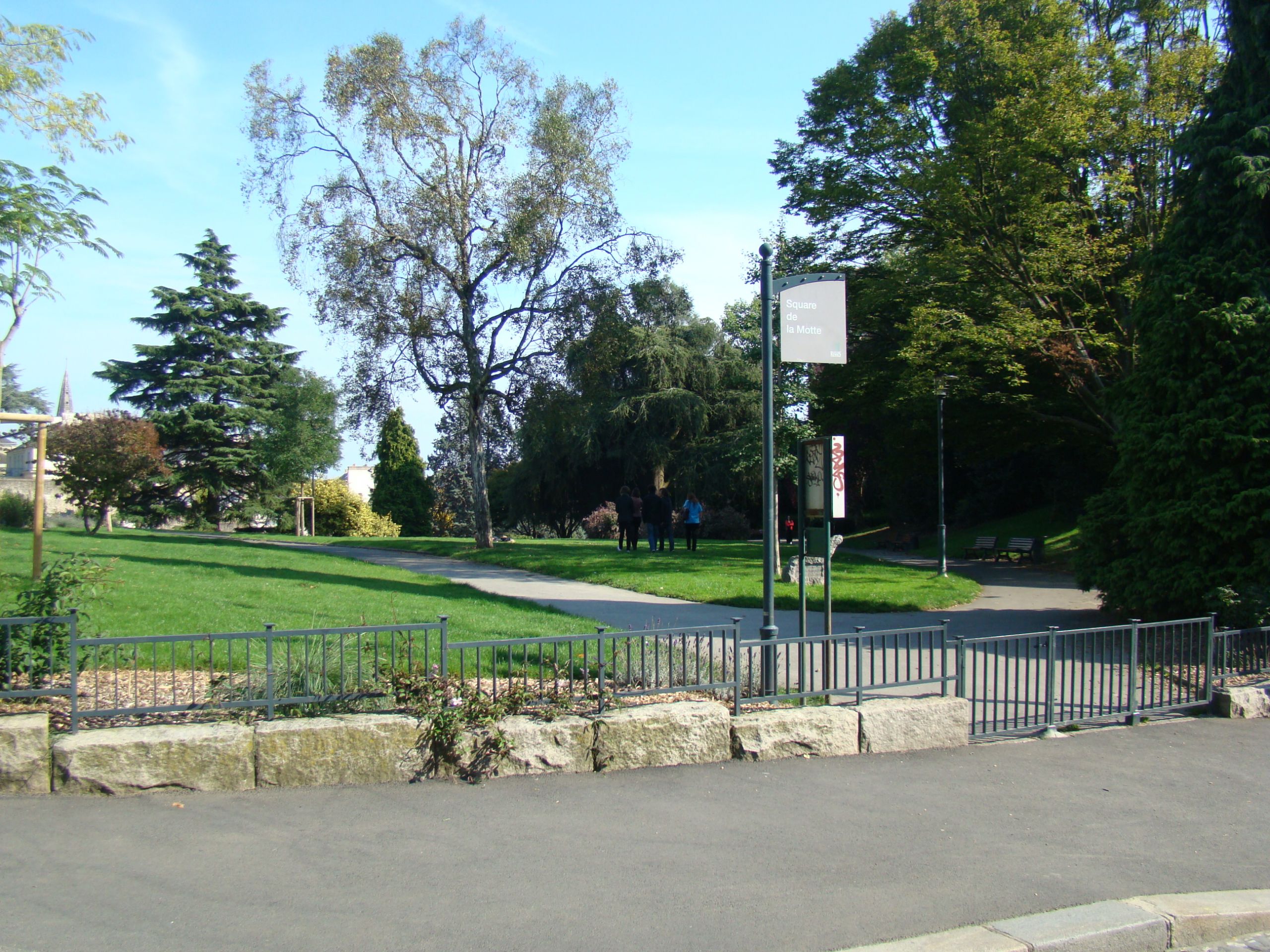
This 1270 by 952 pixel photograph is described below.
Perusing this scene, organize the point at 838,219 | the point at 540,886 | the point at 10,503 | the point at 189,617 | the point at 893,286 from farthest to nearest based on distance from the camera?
the point at 10,503
the point at 838,219
the point at 893,286
the point at 189,617
the point at 540,886

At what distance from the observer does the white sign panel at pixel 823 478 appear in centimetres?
857

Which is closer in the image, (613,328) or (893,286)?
(893,286)

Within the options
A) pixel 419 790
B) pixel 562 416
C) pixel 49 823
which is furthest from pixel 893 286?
pixel 49 823

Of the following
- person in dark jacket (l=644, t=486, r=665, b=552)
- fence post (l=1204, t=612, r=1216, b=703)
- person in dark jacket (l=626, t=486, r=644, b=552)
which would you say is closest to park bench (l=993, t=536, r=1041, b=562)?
person in dark jacket (l=644, t=486, r=665, b=552)

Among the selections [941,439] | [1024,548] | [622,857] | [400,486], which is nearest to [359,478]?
[400,486]

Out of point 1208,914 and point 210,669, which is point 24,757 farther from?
point 1208,914

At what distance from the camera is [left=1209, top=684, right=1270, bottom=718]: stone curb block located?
9445mm

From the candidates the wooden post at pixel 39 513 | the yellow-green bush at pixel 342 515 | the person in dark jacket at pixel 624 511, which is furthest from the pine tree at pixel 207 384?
the wooden post at pixel 39 513

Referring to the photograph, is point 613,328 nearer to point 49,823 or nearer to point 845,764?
point 845,764

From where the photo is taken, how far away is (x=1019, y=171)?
21.4 metres

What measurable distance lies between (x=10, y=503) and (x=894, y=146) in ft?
97.9

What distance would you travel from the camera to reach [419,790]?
6336 millimetres

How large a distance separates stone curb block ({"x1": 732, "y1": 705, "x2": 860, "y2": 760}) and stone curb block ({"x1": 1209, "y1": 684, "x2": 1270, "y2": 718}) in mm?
4417

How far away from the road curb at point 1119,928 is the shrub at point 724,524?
36.4m
